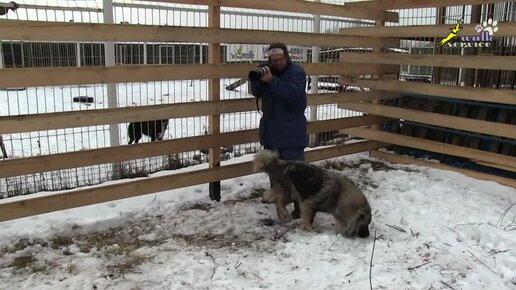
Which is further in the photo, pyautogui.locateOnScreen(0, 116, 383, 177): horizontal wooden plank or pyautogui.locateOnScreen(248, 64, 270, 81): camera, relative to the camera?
pyautogui.locateOnScreen(248, 64, 270, 81): camera

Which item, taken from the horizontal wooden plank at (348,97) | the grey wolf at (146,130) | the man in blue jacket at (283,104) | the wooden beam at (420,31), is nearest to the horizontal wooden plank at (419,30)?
the wooden beam at (420,31)

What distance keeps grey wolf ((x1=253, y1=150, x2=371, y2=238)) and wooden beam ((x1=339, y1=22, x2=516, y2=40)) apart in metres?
2.94

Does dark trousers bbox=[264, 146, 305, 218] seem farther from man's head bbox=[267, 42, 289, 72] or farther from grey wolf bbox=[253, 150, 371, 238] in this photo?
man's head bbox=[267, 42, 289, 72]

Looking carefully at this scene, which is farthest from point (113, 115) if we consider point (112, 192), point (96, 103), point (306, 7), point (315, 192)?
point (306, 7)

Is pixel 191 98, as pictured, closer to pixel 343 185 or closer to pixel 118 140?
pixel 118 140

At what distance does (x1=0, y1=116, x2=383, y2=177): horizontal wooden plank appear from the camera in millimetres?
4201

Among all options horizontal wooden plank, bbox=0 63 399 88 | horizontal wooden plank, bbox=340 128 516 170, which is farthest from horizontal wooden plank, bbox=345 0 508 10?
horizontal wooden plank, bbox=0 63 399 88

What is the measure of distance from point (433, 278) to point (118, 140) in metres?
4.12

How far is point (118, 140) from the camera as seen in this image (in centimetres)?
614

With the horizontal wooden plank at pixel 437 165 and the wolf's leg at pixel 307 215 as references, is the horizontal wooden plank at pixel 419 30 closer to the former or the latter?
the horizontal wooden plank at pixel 437 165

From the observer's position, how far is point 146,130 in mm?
7168

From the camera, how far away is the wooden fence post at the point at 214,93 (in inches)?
203

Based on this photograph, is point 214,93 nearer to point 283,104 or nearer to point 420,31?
point 283,104

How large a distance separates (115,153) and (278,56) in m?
1.88
